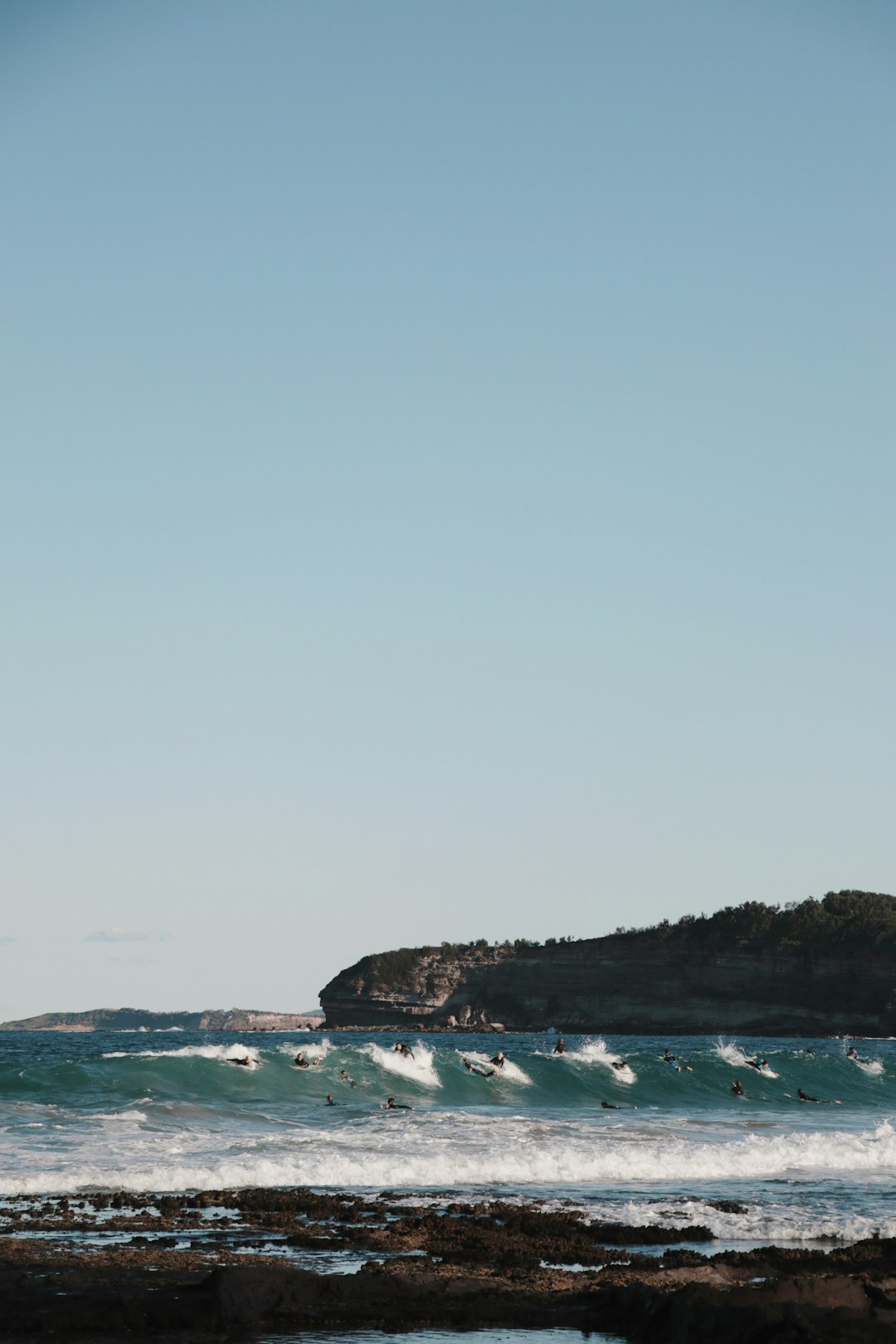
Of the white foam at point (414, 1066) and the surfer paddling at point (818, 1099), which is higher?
the white foam at point (414, 1066)

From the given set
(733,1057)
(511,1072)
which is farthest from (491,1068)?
(733,1057)

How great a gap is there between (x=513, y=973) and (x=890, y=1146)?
432 feet

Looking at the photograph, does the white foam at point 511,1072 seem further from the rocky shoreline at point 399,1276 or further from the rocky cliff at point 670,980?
the rocky cliff at point 670,980

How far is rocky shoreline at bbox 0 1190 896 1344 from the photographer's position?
14031mm

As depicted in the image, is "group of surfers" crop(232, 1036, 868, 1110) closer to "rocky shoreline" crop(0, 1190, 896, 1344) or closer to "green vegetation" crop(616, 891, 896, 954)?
"rocky shoreline" crop(0, 1190, 896, 1344)

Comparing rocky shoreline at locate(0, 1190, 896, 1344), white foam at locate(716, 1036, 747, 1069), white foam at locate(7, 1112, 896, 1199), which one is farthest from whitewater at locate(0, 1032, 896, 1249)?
white foam at locate(716, 1036, 747, 1069)

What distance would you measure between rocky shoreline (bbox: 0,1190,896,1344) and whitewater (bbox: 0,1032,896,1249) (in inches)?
85.2

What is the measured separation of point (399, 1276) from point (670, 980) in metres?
147

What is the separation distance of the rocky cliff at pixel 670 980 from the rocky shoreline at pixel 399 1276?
136m

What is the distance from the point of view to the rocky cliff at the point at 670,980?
152 metres

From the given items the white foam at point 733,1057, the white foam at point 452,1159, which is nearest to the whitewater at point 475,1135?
the white foam at point 452,1159

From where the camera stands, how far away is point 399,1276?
15.8 m

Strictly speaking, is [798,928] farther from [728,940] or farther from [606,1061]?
[606,1061]

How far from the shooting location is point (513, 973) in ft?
539
